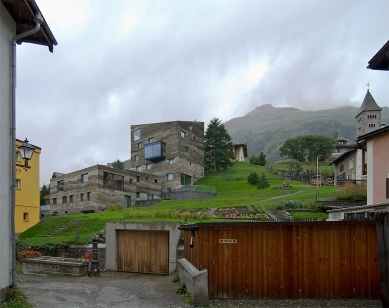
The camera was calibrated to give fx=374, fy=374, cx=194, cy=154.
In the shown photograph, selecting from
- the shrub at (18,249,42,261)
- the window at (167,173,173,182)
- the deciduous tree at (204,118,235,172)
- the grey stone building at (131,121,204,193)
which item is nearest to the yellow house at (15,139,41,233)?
the shrub at (18,249,42,261)

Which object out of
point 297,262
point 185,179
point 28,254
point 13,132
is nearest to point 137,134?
point 185,179

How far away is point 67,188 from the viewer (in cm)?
5266

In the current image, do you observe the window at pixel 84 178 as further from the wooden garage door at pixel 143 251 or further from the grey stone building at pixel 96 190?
the wooden garage door at pixel 143 251

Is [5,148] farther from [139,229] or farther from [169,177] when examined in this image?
[169,177]

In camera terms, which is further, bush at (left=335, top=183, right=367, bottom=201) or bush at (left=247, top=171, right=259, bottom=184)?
bush at (left=247, top=171, right=259, bottom=184)

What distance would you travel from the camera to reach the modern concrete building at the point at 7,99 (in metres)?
8.33

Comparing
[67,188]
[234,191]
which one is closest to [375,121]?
[234,191]

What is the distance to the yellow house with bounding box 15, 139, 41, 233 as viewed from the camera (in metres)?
31.2

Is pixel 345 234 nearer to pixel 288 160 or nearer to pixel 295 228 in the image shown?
pixel 295 228

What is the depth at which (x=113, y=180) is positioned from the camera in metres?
51.3

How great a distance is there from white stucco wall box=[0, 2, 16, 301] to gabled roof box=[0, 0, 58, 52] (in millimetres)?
189

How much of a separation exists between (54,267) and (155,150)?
4623cm

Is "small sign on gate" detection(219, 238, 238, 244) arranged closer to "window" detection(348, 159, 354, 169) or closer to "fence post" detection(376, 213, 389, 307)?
"fence post" detection(376, 213, 389, 307)

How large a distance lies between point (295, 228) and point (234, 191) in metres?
45.5
